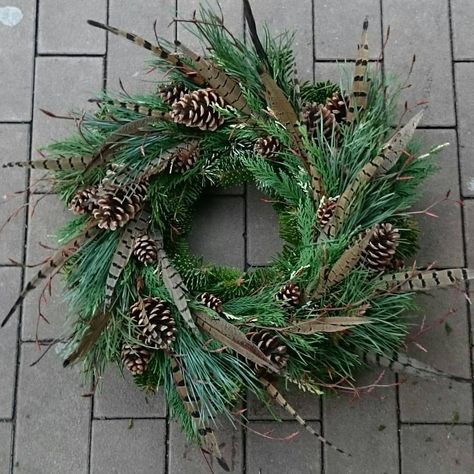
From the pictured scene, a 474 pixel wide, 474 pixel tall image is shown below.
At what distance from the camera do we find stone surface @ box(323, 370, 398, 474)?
4.91ft

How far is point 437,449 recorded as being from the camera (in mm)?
1501

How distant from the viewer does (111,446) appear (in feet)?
4.95

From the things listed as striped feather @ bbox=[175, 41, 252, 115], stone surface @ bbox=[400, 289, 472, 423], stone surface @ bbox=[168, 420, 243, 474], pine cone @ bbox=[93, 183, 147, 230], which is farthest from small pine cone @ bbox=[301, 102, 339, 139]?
stone surface @ bbox=[168, 420, 243, 474]

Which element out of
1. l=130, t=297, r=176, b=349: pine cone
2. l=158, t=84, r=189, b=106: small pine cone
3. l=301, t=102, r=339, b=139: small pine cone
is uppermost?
l=158, t=84, r=189, b=106: small pine cone

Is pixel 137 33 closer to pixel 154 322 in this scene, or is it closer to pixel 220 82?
pixel 220 82

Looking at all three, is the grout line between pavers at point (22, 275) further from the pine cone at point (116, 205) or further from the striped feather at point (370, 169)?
the striped feather at point (370, 169)

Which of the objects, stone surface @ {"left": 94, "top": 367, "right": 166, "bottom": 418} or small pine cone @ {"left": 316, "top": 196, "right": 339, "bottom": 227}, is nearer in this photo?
small pine cone @ {"left": 316, "top": 196, "right": 339, "bottom": 227}

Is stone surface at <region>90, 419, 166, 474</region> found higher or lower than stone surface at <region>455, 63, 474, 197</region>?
lower

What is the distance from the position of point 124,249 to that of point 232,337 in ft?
0.89

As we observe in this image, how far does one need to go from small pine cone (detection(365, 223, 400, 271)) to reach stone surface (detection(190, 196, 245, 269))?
13.6 inches

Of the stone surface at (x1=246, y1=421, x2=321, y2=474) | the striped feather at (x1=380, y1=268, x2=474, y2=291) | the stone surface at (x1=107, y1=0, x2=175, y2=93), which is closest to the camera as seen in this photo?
the striped feather at (x1=380, y1=268, x2=474, y2=291)

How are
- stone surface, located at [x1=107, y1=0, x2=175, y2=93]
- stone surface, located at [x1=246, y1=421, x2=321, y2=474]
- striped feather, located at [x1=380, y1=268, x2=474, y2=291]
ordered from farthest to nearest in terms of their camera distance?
1. stone surface, located at [x1=107, y1=0, x2=175, y2=93]
2. stone surface, located at [x1=246, y1=421, x2=321, y2=474]
3. striped feather, located at [x1=380, y1=268, x2=474, y2=291]

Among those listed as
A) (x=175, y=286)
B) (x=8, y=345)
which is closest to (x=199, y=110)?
(x=175, y=286)

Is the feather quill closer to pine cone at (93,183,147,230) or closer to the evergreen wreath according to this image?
the evergreen wreath
